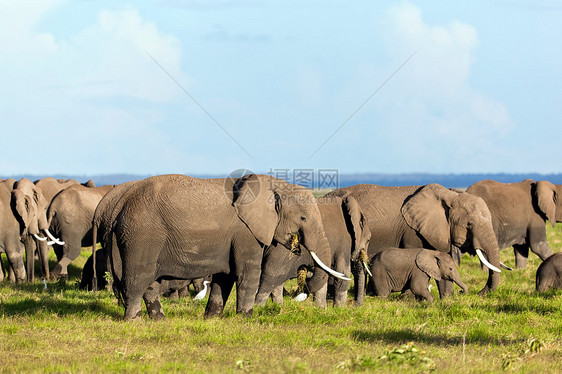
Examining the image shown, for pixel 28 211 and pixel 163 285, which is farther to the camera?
pixel 28 211

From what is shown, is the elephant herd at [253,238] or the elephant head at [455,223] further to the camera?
the elephant head at [455,223]

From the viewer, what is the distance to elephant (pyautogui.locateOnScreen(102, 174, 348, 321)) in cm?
1125

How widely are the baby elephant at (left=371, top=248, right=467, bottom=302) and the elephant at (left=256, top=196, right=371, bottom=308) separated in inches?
31.8

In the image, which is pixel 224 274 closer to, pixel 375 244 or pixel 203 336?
pixel 203 336

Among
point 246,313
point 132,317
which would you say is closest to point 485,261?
point 246,313

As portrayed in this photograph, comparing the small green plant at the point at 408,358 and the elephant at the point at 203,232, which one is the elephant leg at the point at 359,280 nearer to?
the elephant at the point at 203,232

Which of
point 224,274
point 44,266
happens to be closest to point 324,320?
point 224,274

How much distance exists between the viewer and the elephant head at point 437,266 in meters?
14.7

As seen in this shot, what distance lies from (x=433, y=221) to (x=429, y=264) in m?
1.19

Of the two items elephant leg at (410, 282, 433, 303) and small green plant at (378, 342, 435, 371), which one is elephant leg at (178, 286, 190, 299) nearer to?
elephant leg at (410, 282, 433, 303)

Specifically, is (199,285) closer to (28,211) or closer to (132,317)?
(132,317)

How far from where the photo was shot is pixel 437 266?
48.4ft

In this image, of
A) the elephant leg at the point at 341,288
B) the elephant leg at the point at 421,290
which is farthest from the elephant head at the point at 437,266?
the elephant leg at the point at 341,288

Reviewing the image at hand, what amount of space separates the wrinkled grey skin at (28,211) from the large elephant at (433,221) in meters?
7.67
